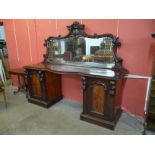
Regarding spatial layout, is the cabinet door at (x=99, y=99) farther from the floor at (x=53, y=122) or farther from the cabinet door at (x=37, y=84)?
the cabinet door at (x=37, y=84)

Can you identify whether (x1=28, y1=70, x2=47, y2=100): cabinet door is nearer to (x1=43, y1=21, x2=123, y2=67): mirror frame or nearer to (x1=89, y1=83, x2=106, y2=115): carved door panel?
(x1=43, y1=21, x2=123, y2=67): mirror frame

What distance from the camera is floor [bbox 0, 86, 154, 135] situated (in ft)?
6.94

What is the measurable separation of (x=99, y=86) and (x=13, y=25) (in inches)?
107

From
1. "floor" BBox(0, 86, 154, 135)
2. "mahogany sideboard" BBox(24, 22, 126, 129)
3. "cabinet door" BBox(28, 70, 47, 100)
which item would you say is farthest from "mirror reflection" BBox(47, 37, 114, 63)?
"floor" BBox(0, 86, 154, 135)

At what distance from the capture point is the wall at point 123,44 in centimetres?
210

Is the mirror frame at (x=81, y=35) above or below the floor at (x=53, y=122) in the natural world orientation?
above

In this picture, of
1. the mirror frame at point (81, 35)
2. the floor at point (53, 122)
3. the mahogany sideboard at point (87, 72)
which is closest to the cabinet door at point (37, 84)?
the mahogany sideboard at point (87, 72)

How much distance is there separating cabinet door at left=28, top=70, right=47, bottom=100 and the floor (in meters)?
0.23

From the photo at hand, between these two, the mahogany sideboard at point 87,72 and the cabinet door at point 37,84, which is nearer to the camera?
the mahogany sideboard at point 87,72

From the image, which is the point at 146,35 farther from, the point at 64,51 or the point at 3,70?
the point at 3,70

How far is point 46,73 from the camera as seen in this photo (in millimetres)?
2617

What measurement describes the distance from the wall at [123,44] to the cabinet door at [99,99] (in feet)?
1.78

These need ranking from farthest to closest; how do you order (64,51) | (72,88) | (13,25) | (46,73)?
(13,25), (72,88), (64,51), (46,73)
